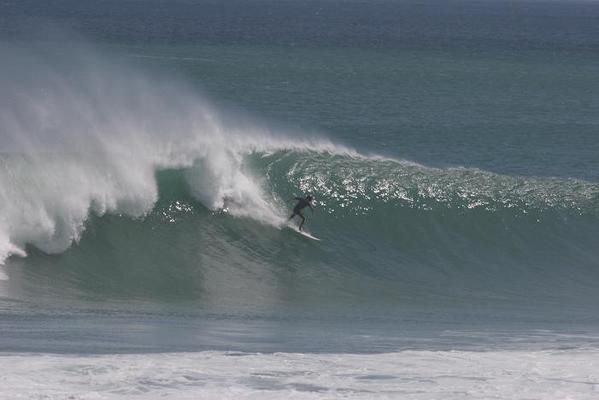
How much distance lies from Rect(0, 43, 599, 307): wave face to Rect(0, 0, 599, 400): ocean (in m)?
0.05

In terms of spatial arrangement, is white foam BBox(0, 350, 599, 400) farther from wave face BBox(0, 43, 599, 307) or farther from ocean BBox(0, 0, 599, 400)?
wave face BBox(0, 43, 599, 307)

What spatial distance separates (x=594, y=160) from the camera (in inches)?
1292

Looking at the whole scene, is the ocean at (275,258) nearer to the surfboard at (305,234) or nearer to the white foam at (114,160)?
the white foam at (114,160)

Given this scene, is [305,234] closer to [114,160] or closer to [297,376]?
[114,160]

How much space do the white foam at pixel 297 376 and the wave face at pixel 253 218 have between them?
14.1ft

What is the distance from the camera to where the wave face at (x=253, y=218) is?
57.3 feet

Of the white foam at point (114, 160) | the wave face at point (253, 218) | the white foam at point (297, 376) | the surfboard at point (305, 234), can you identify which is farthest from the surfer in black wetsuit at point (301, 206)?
the white foam at point (297, 376)

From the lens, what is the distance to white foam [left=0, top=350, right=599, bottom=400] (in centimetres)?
1064

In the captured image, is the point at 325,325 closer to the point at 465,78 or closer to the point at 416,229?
the point at 416,229

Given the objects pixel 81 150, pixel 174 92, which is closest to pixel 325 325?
pixel 81 150

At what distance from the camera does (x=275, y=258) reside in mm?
18844

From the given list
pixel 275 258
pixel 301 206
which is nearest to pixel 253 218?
pixel 301 206

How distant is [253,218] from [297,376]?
911 centimetres

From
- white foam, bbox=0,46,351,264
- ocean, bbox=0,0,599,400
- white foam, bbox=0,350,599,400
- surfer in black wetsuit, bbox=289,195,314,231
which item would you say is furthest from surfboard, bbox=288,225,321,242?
white foam, bbox=0,350,599,400
